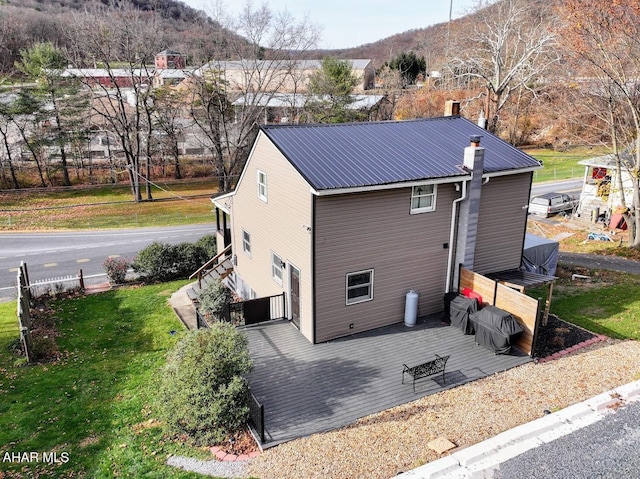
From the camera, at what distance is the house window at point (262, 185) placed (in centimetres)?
1609

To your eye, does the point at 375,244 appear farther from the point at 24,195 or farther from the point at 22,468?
the point at 24,195

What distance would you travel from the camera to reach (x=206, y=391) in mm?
10047

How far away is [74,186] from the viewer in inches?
1788

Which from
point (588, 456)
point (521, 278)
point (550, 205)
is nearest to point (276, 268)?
point (521, 278)

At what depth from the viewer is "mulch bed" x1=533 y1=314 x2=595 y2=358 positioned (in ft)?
44.5

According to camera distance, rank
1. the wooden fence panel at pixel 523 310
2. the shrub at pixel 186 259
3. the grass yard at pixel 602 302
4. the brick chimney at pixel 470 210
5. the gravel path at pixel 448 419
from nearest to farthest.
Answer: the gravel path at pixel 448 419, the wooden fence panel at pixel 523 310, the brick chimney at pixel 470 210, the grass yard at pixel 602 302, the shrub at pixel 186 259

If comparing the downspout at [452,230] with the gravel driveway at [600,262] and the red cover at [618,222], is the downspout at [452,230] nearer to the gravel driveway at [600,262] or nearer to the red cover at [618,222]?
the gravel driveway at [600,262]

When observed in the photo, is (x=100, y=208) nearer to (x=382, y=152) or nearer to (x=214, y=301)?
(x=214, y=301)

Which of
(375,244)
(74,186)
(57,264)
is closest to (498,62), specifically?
(375,244)

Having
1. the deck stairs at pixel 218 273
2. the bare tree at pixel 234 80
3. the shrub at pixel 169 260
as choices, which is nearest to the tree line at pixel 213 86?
the bare tree at pixel 234 80

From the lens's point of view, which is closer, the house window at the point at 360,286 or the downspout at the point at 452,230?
the house window at the point at 360,286

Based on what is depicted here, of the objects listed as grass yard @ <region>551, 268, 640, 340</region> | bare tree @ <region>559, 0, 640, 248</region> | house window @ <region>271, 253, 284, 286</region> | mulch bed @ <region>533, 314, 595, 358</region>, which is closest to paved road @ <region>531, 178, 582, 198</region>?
bare tree @ <region>559, 0, 640, 248</region>

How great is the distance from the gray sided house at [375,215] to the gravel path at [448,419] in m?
3.88

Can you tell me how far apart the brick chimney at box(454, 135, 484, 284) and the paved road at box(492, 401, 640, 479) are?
6408 millimetres
